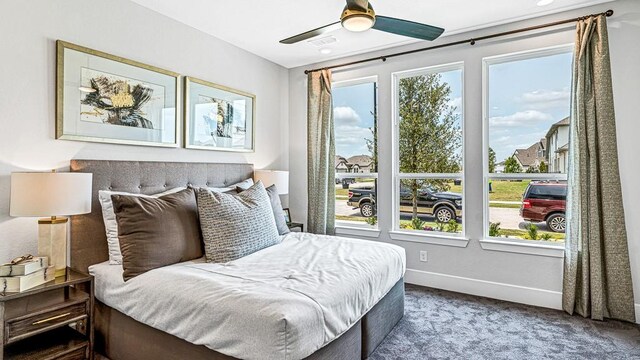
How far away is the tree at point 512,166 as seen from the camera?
3.26m

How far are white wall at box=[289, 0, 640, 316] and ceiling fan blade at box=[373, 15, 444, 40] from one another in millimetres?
1231

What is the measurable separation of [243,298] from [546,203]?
294cm

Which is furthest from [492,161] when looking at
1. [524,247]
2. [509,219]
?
[524,247]

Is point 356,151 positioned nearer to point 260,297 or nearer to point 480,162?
point 480,162

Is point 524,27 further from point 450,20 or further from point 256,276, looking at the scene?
point 256,276

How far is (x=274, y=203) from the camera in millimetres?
A: 3172

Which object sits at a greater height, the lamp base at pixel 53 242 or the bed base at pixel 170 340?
the lamp base at pixel 53 242

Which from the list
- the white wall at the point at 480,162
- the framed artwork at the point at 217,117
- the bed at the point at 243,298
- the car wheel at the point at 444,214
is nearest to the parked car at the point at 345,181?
the white wall at the point at 480,162

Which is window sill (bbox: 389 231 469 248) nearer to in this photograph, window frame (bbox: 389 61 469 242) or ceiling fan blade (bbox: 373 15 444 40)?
window frame (bbox: 389 61 469 242)

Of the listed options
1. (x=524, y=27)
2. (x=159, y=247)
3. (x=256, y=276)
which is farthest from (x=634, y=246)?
(x=159, y=247)

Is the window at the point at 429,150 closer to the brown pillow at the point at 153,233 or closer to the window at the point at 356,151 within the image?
the window at the point at 356,151

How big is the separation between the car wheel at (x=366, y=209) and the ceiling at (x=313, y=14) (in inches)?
72.8

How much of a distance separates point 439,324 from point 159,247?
7.14 ft

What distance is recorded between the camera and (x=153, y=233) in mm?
2131
